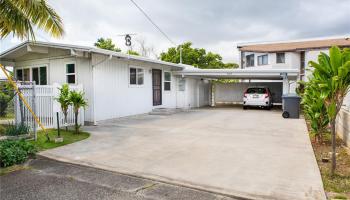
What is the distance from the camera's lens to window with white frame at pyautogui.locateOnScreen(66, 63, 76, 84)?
11.3m

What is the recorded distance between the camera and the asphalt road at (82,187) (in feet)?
12.9

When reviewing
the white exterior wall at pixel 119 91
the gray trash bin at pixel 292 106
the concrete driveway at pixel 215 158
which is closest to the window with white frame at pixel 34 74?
the white exterior wall at pixel 119 91

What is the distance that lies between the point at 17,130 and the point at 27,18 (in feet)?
10.8

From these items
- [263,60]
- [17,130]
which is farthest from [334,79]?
[263,60]

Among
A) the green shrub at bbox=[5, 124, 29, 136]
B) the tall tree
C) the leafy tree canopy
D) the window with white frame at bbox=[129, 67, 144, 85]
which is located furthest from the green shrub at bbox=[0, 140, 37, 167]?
the leafy tree canopy

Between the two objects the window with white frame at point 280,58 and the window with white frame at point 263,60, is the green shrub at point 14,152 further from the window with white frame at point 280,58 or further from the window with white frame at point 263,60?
the window with white frame at point 263,60

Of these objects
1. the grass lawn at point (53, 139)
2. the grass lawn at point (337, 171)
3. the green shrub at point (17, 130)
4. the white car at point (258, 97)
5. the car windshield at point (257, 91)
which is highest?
the car windshield at point (257, 91)

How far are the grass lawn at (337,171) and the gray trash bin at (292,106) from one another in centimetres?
580

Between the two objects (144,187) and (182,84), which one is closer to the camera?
(144,187)

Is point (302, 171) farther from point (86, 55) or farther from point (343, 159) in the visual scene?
point (86, 55)

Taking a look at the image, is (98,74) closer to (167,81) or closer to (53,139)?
(53,139)

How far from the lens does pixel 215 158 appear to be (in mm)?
5875

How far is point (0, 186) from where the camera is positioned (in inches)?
173

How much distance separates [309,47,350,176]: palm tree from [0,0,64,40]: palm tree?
7.23 metres
